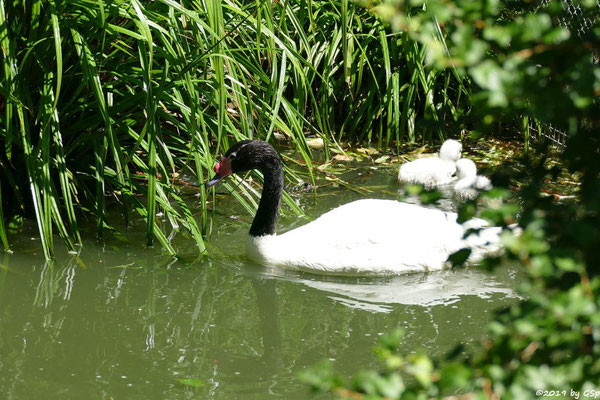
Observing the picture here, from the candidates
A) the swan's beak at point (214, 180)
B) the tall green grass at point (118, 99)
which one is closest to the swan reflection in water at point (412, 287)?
the swan's beak at point (214, 180)

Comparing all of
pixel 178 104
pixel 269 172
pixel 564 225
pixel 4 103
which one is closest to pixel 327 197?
pixel 269 172

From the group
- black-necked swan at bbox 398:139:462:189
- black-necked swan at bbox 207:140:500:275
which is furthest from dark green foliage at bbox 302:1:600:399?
black-necked swan at bbox 398:139:462:189

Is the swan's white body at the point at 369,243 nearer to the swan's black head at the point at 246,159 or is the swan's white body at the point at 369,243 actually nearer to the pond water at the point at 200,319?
the pond water at the point at 200,319

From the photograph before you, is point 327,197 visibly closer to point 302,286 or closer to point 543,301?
point 302,286

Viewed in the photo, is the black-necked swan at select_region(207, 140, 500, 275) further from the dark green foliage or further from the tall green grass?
the dark green foliage

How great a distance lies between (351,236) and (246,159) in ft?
2.26

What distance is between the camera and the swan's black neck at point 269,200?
4434 mm

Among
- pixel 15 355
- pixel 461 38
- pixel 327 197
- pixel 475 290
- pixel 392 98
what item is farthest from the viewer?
Answer: pixel 392 98

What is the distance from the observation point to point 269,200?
4469 mm

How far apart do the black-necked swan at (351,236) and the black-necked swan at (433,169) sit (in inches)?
41.6

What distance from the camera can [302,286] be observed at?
13.7 ft

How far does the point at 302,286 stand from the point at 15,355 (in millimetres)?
1460

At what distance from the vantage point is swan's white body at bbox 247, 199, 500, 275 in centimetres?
425

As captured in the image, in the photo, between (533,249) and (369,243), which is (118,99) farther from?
(533,249)
